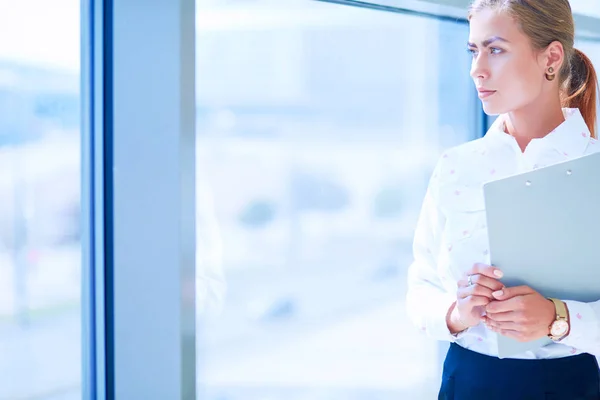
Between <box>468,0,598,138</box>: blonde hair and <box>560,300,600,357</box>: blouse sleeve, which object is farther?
<box>468,0,598,138</box>: blonde hair

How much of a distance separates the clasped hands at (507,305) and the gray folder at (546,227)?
24 mm

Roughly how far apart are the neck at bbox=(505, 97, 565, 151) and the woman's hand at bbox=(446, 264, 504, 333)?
353mm

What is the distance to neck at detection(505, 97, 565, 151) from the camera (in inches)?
52.0

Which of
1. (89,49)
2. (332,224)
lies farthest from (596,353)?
(89,49)

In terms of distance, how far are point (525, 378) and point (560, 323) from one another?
0.16m

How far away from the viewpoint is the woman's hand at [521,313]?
3.67 feet

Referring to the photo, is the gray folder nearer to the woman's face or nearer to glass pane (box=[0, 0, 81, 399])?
the woman's face

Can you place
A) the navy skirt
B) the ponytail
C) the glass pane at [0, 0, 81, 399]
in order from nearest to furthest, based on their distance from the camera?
1. the navy skirt
2. the ponytail
3. the glass pane at [0, 0, 81, 399]

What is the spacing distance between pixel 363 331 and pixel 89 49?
136cm

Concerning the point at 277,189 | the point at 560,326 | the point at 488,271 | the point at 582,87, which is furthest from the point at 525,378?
the point at 277,189

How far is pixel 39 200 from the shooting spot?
1.68 meters

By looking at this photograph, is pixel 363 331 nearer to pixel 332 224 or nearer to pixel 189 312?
pixel 332 224

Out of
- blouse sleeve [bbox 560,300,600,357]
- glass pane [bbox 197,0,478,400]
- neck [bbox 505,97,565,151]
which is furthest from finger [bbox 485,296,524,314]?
glass pane [bbox 197,0,478,400]

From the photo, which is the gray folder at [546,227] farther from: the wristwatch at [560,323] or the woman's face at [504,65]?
the woman's face at [504,65]
